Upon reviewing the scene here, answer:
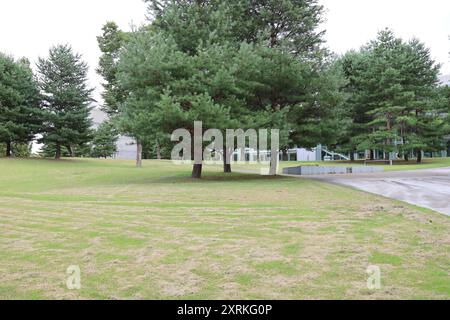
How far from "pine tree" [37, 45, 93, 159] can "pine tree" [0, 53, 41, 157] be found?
1.02 metres

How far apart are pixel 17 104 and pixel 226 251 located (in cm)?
3684

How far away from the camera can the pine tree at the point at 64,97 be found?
36.8m

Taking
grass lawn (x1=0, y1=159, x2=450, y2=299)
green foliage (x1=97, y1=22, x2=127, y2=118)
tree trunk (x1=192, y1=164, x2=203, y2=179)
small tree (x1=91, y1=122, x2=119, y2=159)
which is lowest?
grass lawn (x1=0, y1=159, x2=450, y2=299)

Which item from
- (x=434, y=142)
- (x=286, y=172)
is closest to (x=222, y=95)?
(x=286, y=172)

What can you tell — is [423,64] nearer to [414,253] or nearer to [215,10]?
[215,10]

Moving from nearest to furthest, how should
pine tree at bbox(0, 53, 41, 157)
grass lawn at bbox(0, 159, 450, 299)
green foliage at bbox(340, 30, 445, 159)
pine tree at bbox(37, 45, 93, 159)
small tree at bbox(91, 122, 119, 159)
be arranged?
grass lawn at bbox(0, 159, 450, 299) < pine tree at bbox(0, 53, 41, 157) < pine tree at bbox(37, 45, 93, 159) < green foliage at bbox(340, 30, 445, 159) < small tree at bbox(91, 122, 119, 159)

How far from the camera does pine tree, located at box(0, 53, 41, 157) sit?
34875mm

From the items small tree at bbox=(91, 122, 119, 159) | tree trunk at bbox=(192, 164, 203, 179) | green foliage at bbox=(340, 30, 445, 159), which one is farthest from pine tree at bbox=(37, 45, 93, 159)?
green foliage at bbox=(340, 30, 445, 159)

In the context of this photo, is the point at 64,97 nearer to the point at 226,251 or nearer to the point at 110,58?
the point at 110,58

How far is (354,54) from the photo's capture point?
47250 millimetres

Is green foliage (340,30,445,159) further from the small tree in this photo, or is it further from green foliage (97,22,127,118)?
the small tree

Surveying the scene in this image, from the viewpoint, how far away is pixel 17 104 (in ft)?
119
